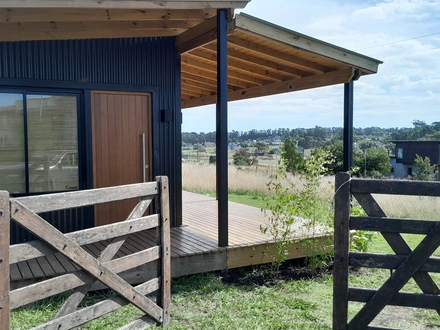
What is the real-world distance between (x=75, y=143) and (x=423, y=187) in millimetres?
4155

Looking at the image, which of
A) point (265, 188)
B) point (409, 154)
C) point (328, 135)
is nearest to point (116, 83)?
point (265, 188)

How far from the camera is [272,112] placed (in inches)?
1260

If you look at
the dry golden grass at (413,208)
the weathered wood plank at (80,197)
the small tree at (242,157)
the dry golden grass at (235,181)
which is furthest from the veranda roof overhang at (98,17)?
the small tree at (242,157)

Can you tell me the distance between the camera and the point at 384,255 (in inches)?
106

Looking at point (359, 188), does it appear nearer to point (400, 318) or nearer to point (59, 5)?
point (400, 318)

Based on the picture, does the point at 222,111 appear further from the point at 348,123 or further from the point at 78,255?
the point at 348,123

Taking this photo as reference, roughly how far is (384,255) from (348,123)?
3.63m

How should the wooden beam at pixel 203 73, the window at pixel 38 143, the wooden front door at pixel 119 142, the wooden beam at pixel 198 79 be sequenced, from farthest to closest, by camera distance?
the wooden beam at pixel 198 79, the wooden beam at pixel 203 73, the wooden front door at pixel 119 142, the window at pixel 38 143

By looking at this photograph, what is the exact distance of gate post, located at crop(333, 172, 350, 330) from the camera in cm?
272

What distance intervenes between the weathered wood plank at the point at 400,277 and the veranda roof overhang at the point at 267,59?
3132 millimetres

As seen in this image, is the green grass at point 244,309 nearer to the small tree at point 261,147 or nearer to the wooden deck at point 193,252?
the wooden deck at point 193,252

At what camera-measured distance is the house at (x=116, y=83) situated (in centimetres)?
441

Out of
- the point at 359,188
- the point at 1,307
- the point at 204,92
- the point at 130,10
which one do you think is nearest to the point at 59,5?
the point at 130,10

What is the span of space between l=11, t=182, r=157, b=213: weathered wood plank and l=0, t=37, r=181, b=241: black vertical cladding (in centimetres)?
245
